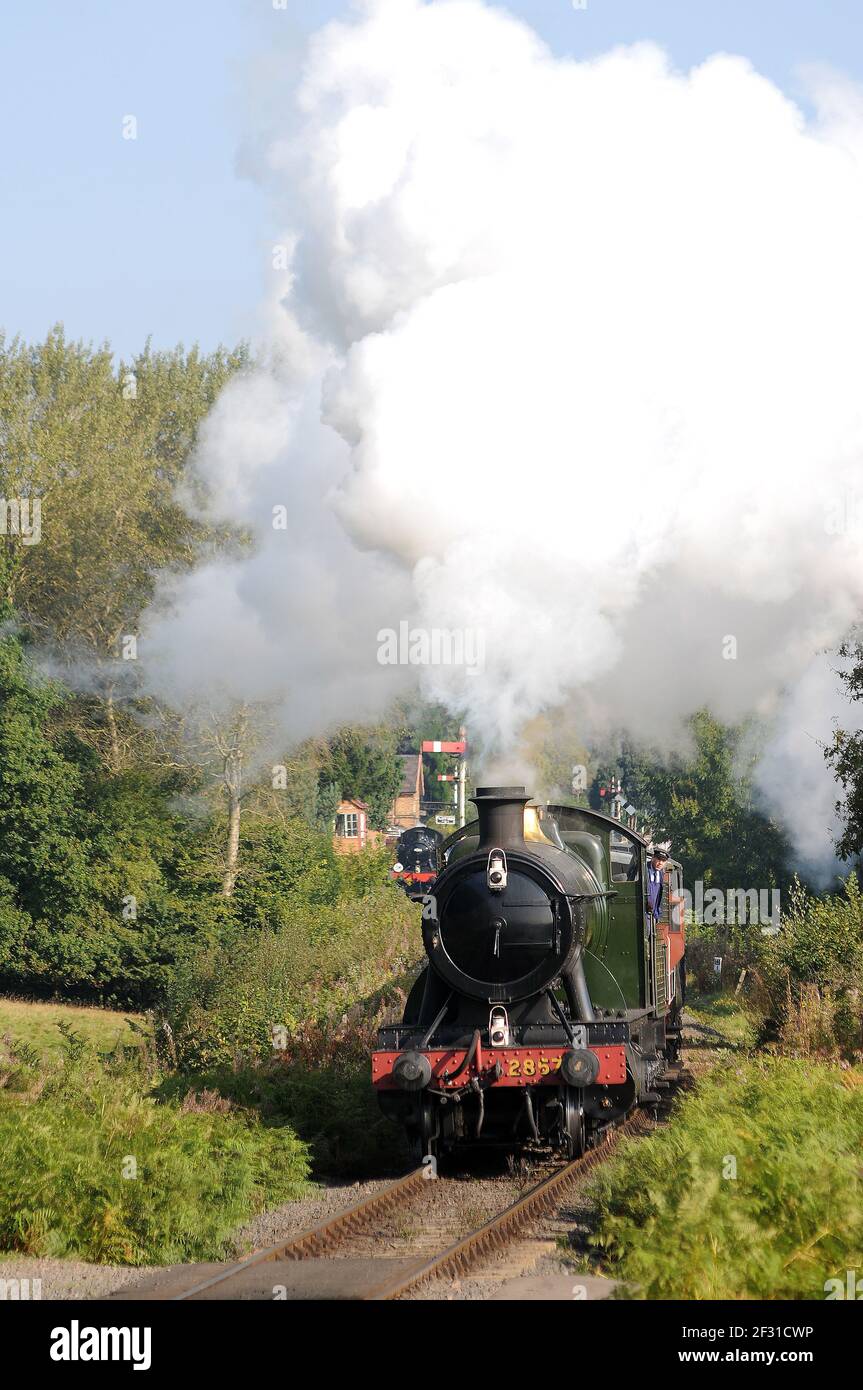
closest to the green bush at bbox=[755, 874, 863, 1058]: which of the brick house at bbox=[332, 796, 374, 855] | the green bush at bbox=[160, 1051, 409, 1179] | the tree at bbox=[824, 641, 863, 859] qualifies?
the tree at bbox=[824, 641, 863, 859]

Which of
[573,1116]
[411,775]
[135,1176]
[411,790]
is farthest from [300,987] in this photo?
[411,775]

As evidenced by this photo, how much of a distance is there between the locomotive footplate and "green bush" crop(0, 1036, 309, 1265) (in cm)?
120

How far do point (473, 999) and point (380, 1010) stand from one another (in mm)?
6275

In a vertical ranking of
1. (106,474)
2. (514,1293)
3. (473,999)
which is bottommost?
(514,1293)

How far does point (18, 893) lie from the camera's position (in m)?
35.6

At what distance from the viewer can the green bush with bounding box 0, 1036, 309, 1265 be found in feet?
29.9

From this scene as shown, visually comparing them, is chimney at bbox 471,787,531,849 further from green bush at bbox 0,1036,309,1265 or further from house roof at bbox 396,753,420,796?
house roof at bbox 396,753,420,796

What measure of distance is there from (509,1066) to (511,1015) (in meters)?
0.60

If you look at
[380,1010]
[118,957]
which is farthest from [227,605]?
[118,957]

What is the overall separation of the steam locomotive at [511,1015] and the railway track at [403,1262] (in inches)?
18.0

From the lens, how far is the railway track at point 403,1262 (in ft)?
26.3

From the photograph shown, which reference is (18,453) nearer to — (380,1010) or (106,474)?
(106,474)

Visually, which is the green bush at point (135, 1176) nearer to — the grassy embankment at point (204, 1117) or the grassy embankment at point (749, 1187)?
the grassy embankment at point (204, 1117)

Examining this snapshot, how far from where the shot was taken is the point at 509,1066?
36.6 ft
